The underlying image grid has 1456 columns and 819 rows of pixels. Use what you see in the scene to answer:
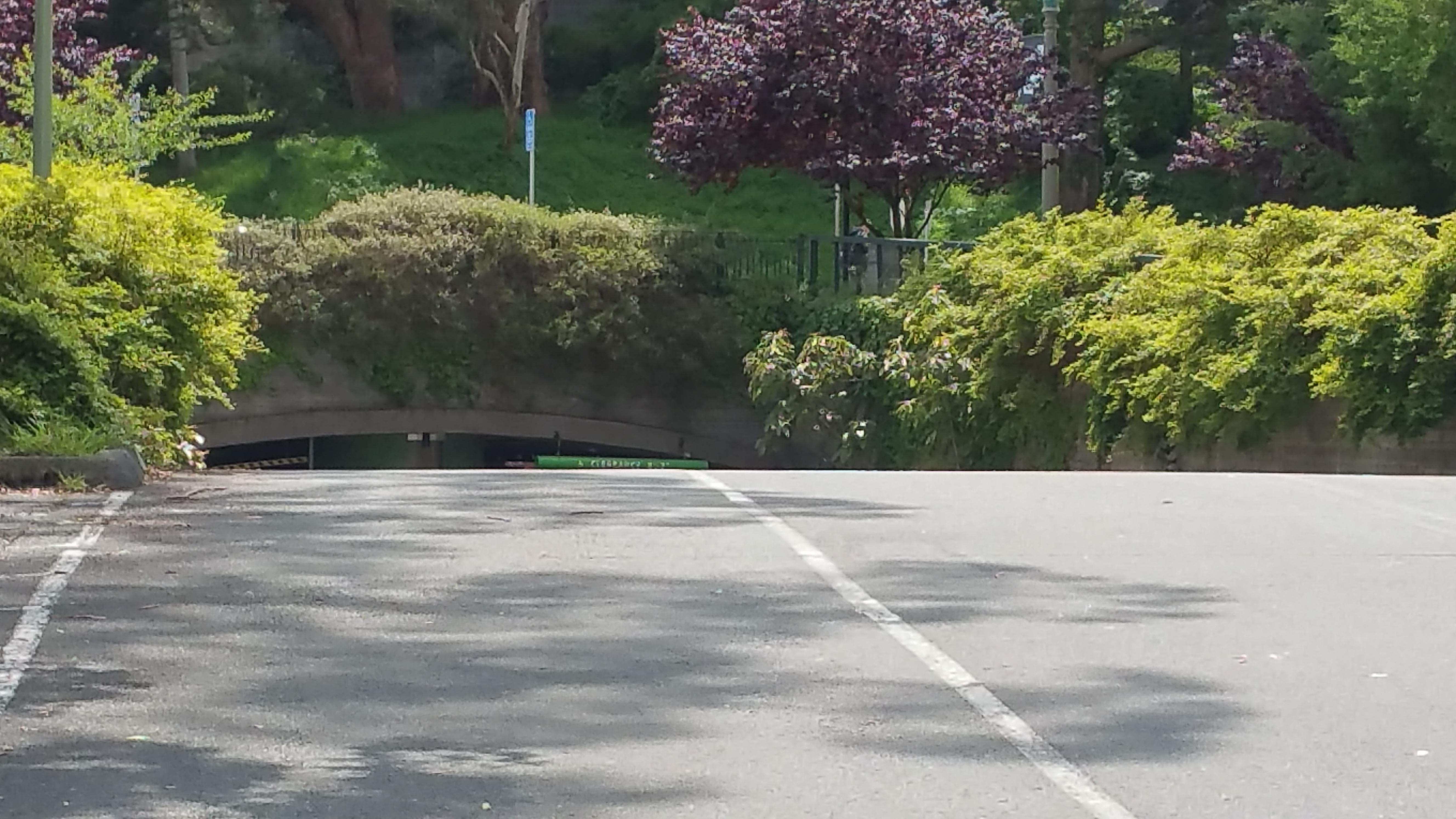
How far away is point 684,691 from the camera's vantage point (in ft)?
26.2

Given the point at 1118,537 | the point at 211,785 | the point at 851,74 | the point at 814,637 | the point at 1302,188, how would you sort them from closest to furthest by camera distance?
the point at 211,785
the point at 814,637
the point at 1118,537
the point at 851,74
the point at 1302,188

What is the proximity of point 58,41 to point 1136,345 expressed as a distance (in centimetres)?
1970

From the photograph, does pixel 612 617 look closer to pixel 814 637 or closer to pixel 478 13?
pixel 814 637

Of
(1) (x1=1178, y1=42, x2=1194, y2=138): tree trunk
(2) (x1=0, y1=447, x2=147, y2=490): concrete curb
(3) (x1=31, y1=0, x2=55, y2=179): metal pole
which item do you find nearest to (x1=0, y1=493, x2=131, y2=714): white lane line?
(2) (x1=0, y1=447, x2=147, y2=490): concrete curb

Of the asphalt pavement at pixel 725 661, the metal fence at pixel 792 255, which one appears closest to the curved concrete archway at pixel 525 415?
the metal fence at pixel 792 255

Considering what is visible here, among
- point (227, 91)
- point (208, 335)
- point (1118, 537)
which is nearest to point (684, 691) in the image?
point (1118, 537)

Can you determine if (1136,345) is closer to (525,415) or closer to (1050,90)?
(525,415)

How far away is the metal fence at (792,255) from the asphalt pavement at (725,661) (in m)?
16.1

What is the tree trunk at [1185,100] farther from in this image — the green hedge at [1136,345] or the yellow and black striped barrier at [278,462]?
the yellow and black striped barrier at [278,462]

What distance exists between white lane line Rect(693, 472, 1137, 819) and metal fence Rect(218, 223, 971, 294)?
1785 centimetres

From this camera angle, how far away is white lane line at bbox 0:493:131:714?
805 centimetres

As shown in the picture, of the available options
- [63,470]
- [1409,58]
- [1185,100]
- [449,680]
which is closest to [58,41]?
[1409,58]

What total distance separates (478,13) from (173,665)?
125 ft

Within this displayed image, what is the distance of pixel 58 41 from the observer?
34.6 metres
